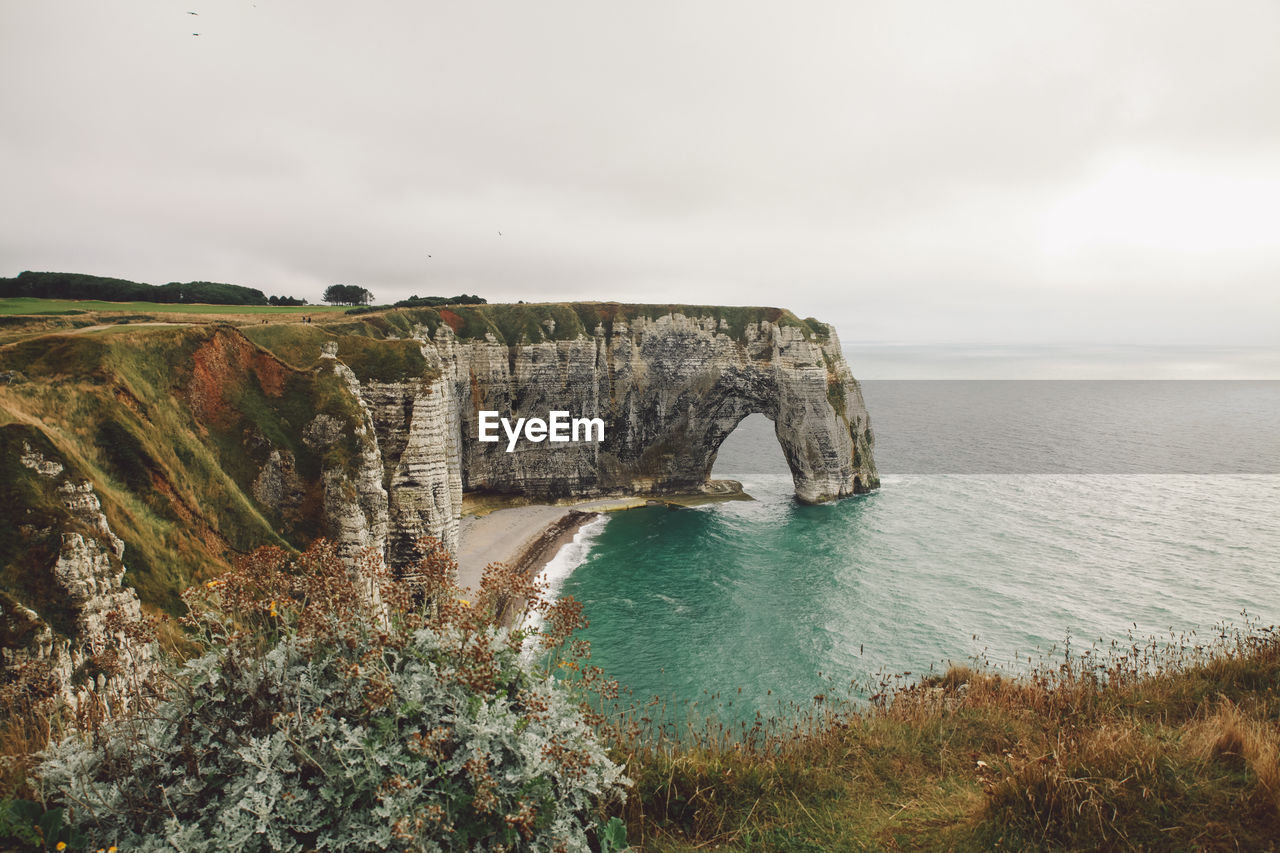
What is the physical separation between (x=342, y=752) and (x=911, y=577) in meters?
40.4

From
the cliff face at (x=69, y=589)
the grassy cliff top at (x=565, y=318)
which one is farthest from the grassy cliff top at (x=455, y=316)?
the cliff face at (x=69, y=589)

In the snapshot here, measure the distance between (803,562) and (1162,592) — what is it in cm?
2155

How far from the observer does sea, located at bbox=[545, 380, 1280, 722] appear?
2689cm

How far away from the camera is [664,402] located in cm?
6438

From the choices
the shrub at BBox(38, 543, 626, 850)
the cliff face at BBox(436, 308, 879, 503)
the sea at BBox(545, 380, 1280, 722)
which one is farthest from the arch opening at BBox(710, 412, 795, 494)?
the shrub at BBox(38, 543, 626, 850)

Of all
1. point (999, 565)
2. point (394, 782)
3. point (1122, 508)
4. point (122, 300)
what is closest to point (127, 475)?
point (394, 782)

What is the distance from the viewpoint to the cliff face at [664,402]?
5912 centimetres

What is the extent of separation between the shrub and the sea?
405 cm

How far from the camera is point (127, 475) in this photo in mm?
14805

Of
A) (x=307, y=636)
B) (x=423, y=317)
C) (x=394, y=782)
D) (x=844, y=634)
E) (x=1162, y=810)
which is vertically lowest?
(x=844, y=634)

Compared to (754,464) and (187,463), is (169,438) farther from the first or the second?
(754,464)

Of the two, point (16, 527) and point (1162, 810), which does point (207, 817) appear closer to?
point (1162, 810)

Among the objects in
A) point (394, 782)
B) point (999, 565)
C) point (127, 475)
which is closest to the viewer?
point (394, 782)

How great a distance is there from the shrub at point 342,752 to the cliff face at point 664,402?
53033mm
